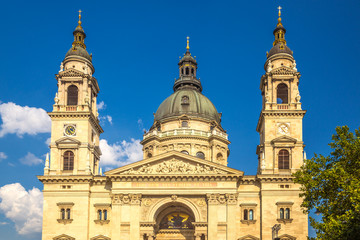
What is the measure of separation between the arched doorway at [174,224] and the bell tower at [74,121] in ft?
32.2

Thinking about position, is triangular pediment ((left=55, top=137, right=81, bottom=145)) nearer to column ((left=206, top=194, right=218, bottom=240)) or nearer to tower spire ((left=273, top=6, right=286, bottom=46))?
column ((left=206, top=194, right=218, bottom=240))

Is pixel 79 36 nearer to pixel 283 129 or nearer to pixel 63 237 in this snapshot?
pixel 63 237

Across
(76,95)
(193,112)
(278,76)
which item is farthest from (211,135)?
(76,95)

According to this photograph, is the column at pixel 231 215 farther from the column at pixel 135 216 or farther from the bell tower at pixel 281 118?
the column at pixel 135 216

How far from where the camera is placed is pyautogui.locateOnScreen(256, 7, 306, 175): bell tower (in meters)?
59.8

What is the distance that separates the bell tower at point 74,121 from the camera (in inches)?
2377

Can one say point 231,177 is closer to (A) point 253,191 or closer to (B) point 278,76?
(A) point 253,191

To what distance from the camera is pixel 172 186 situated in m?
58.7

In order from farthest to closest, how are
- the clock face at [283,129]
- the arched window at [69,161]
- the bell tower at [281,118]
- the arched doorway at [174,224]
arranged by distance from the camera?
the arched doorway at [174,224] → the clock face at [283,129] → the arched window at [69,161] → the bell tower at [281,118]

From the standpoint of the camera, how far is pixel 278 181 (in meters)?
58.3

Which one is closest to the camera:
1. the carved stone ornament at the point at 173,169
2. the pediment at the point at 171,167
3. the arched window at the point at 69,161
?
the pediment at the point at 171,167

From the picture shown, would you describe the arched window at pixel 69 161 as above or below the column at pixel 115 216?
above

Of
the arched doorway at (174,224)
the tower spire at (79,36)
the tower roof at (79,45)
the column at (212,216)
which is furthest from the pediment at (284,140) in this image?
the tower spire at (79,36)

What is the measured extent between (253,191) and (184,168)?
26.3 feet
